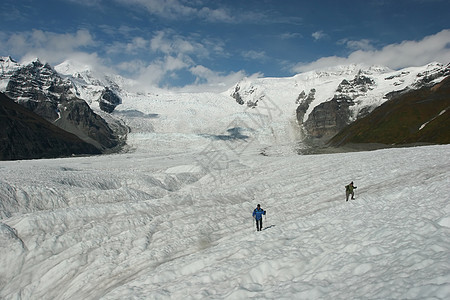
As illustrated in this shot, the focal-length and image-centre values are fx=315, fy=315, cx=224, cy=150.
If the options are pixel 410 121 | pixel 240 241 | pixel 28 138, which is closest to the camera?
pixel 240 241

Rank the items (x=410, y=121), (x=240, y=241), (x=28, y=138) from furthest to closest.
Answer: (x=28, y=138), (x=410, y=121), (x=240, y=241)

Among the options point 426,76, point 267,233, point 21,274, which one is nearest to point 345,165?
point 267,233

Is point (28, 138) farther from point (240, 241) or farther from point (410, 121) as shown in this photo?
point (410, 121)

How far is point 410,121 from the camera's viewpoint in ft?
343

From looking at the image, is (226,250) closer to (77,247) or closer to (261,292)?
(261,292)

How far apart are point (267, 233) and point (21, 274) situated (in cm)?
1418

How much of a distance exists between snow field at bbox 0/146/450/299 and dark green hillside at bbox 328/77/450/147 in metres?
60.7

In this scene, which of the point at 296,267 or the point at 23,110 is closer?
the point at 296,267

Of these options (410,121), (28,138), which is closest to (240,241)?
(410,121)

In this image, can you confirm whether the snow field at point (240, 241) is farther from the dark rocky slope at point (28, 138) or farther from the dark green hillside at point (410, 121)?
the dark rocky slope at point (28, 138)

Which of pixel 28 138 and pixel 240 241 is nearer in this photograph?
pixel 240 241

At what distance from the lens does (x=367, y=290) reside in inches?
332

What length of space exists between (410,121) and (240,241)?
108m

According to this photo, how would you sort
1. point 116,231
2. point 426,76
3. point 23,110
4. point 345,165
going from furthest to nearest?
point 426,76, point 23,110, point 345,165, point 116,231
